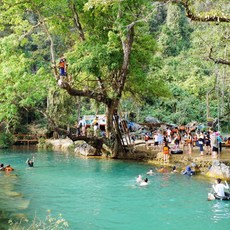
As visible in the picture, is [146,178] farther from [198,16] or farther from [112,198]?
[198,16]

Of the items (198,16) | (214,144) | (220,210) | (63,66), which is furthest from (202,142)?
(198,16)

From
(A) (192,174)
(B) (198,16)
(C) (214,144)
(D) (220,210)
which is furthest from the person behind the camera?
(C) (214,144)

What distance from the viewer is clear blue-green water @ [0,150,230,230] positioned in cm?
1180

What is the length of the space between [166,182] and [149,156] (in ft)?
22.4

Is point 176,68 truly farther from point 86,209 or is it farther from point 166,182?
point 86,209

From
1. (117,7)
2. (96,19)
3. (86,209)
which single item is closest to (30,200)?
(86,209)

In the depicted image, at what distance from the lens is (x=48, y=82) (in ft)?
75.2

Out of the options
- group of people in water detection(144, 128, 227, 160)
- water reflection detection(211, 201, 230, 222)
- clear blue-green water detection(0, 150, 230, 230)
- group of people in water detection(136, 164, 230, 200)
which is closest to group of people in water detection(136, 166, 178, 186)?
group of people in water detection(136, 164, 230, 200)

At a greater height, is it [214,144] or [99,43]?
[99,43]

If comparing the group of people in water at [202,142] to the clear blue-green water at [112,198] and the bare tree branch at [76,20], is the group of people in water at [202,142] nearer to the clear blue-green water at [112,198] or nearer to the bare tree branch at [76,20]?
the clear blue-green water at [112,198]

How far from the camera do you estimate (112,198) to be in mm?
14852

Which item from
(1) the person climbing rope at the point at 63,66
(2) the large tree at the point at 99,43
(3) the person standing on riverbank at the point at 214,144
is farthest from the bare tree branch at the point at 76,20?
(3) the person standing on riverbank at the point at 214,144

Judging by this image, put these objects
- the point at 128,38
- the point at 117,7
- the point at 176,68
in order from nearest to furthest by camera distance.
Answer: the point at 117,7
the point at 128,38
the point at 176,68

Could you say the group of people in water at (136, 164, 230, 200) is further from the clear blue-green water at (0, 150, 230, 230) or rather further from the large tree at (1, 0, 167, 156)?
the large tree at (1, 0, 167, 156)
